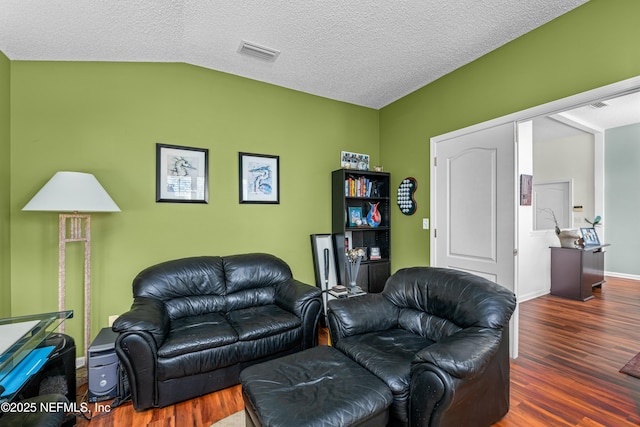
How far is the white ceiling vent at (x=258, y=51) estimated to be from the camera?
8.43 ft

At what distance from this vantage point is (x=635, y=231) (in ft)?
17.4

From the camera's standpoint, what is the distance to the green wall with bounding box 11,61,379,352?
246 centimetres

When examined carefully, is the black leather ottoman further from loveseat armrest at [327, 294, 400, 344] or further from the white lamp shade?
the white lamp shade

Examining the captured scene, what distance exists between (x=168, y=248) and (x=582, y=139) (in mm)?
7359

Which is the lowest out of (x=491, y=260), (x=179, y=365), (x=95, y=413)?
(x=95, y=413)

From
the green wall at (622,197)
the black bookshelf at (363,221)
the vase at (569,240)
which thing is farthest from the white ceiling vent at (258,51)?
the green wall at (622,197)

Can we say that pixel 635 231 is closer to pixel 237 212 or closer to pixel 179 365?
pixel 237 212

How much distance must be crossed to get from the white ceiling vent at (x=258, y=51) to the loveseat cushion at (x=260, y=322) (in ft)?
7.85

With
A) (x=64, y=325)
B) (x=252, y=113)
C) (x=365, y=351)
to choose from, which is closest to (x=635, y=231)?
(x=365, y=351)

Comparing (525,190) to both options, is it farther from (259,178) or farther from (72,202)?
(72,202)

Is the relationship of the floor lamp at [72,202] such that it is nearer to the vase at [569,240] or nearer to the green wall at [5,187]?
the green wall at [5,187]

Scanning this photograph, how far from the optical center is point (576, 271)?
14.1ft

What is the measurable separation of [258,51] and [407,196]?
237 cm

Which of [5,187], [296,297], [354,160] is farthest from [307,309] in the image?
[5,187]
